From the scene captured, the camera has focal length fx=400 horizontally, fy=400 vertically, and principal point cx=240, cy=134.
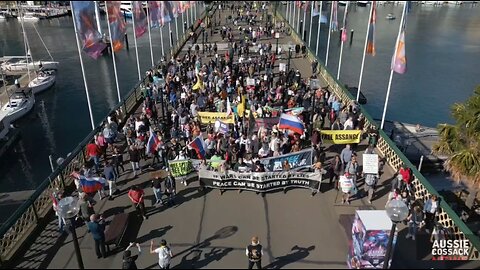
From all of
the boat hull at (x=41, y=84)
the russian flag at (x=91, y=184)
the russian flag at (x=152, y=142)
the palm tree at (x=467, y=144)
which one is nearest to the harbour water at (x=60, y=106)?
the boat hull at (x=41, y=84)

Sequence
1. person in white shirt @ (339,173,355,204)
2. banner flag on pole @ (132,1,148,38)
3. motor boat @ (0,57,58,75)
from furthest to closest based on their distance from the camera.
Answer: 1. motor boat @ (0,57,58,75)
2. banner flag on pole @ (132,1,148,38)
3. person in white shirt @ (339,173,355,204)

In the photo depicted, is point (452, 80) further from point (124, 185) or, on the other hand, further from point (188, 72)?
point (124, 185)

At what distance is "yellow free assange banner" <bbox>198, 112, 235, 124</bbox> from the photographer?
2080 cm

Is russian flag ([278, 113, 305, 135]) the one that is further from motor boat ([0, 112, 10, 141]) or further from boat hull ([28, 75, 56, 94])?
boat hull ([28, 75, 56, 94])

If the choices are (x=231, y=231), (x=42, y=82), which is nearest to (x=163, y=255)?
(x=231, y=231)

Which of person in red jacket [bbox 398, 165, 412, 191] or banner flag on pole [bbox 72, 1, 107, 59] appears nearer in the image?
person in red jacket [bbox 398, 165, 412, 191]

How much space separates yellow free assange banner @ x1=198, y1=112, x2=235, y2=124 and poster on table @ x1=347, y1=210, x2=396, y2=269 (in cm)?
1086

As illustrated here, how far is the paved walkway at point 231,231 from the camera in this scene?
12.1 m

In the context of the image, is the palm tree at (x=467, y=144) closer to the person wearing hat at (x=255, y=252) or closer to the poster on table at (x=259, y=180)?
the poster on table at (x=259, y=180)

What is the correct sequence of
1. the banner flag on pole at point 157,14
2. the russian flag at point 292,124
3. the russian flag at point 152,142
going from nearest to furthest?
1. the russian flag at point 152,142
2. the russian flag at point 292,124
3. the banner flag on pole at point 157,14

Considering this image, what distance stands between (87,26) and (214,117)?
7.54 m

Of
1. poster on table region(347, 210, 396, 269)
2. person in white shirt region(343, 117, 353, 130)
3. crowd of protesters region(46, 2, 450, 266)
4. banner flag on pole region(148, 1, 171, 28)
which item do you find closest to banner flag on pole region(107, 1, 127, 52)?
crowd of protesters region(46, 2, 450, 266)

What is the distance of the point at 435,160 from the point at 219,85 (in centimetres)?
1667

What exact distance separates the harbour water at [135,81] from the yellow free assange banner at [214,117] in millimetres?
18548
